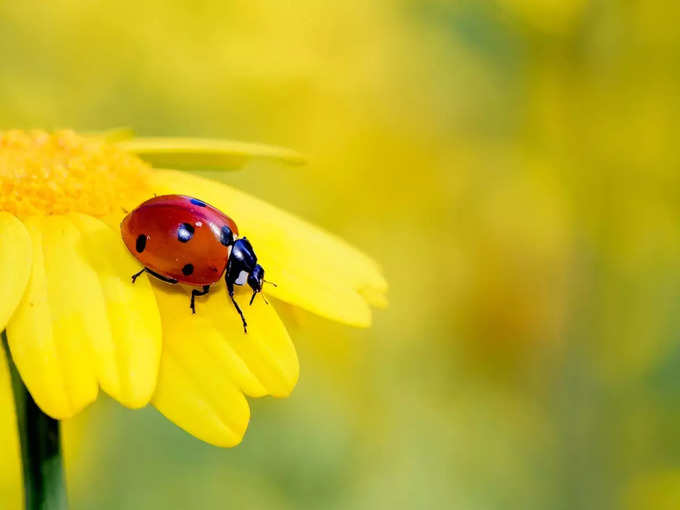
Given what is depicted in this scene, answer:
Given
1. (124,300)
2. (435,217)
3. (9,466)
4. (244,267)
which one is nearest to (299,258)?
(244,267)

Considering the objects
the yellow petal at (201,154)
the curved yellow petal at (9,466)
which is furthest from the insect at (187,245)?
the curved yellow petal at (9,466)

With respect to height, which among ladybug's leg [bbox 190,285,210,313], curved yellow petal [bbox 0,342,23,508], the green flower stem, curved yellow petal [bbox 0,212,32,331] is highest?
curved yellow petal [bbox 0,212,32,331]

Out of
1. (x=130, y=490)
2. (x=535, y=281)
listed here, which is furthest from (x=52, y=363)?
(x=535, y=281)

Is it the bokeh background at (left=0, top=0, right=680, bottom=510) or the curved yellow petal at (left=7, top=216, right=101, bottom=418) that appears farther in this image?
the bokeh background at (left=0, top=0, right=680, bottom=510)

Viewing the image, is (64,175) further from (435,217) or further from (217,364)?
(435,217)

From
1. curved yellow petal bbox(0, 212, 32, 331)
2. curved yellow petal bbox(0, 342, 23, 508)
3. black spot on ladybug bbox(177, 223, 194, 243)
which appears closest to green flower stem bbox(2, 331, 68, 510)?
curved yellow petal bbox(0, 212, 32, 331)

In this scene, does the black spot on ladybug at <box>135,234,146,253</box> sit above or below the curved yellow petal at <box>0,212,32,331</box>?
above

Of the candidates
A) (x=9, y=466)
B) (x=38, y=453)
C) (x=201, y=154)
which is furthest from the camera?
(x=9, y=466)

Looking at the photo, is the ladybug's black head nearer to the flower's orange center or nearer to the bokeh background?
the flower's orange center

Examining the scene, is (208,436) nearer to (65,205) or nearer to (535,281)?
(65,205)
